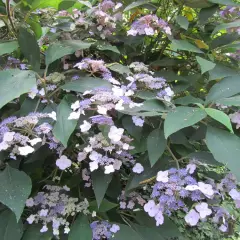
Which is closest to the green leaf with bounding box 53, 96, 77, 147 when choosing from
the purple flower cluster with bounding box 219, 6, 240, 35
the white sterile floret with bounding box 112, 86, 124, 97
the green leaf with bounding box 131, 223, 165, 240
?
the white sterile floret with bounding box 112, 86, 124, 97

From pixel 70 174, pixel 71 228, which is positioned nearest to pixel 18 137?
pixel 71 228

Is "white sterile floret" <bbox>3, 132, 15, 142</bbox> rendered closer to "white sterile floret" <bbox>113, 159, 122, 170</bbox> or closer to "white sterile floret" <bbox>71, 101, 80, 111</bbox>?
"white sterile floret" <bbox>71, 101, 80, 111</bbox>

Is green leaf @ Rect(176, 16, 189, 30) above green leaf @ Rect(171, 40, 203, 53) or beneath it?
above

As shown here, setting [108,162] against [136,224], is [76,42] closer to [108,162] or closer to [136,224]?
[108,162]

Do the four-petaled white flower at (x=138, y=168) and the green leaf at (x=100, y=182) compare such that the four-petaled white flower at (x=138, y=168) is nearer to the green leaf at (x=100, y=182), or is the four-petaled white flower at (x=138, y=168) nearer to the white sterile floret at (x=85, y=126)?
the green leaf at (x=100, y=182)

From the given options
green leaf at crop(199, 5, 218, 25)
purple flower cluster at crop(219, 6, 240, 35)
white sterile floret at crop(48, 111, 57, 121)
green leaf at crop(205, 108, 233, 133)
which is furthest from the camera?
purple flower cluster at crop(219, 6, 240, 35)

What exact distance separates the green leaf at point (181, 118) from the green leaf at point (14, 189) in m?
0.35

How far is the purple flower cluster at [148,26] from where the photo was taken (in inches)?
42.8

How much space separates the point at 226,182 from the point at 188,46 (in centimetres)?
41

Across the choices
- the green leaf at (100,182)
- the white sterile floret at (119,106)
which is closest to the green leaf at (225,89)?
the white sterile floret at (119,106)

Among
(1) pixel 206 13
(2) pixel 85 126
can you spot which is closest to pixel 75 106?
(2) pixel 85 126

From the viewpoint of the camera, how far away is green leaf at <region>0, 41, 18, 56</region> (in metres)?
0.97

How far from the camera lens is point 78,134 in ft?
3.00

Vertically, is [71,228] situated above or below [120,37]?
below
